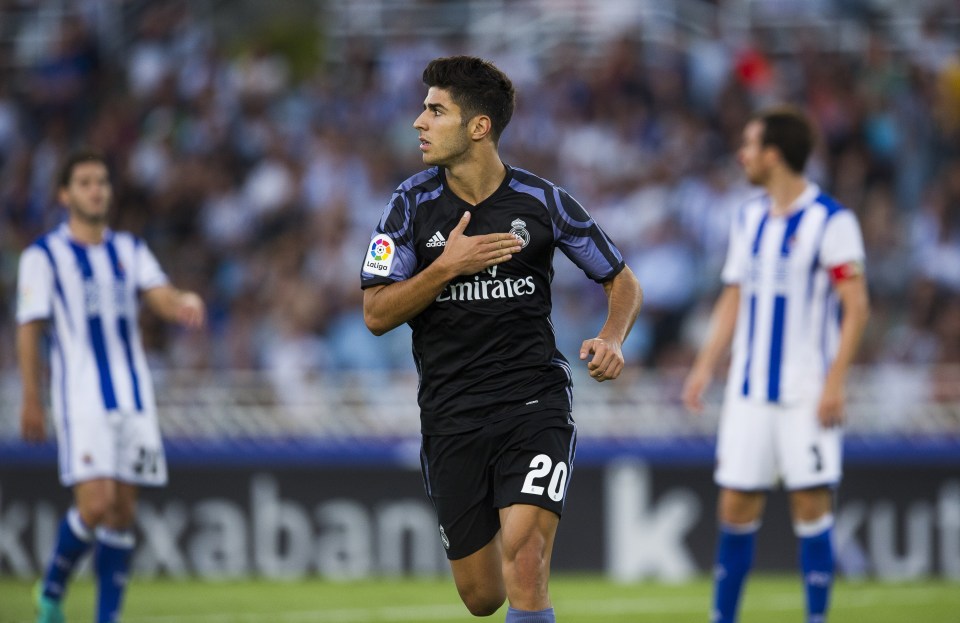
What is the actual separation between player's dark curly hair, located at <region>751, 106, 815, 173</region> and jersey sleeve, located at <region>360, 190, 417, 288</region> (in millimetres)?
2743

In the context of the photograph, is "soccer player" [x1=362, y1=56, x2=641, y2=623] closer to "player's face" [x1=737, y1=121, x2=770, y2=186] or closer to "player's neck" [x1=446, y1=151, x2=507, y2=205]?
"player's neck" [x1=446, y1=151, x2=507, y2=205]

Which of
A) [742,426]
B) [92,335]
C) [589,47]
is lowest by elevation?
[742,426]

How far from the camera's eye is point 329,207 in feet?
49.0

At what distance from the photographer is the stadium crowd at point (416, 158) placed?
1352cm

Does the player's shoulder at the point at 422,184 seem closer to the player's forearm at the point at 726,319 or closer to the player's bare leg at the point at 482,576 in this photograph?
the player's bare leg at the point at 482,576

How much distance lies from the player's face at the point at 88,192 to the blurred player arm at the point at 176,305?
1.69 feet

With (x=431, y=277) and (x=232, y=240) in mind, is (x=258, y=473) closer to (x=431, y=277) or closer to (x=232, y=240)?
(x=232, y=240)

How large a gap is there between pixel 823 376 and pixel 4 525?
7126mm

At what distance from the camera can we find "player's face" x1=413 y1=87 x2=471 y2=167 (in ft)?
19.6

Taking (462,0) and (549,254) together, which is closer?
(549,254)

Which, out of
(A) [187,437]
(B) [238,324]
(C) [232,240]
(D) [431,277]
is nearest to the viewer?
(D) [431,277]

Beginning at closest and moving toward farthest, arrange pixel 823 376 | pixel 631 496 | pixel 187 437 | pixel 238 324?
pixel 823 376 < pixel 631 496 < pixel 187 437 < pixel 238 324

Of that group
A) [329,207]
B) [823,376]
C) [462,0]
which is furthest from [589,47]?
[823,376]

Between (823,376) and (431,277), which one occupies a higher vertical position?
(431,277)
